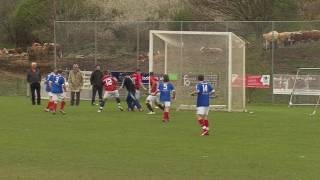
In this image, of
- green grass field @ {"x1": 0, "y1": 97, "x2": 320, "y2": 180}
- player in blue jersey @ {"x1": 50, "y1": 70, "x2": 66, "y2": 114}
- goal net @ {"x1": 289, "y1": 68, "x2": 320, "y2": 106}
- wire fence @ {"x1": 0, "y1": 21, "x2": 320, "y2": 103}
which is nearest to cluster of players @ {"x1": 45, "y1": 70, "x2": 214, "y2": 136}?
player in blue jersey @ {"x1": 50, "y1": 70, "x2": 66, "y2": 114}

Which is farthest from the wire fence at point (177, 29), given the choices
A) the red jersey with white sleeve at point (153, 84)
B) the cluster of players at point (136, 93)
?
the red jersey with white sleeve at point (153, 84)

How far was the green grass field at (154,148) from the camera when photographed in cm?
1332

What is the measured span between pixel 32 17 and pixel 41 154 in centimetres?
4691

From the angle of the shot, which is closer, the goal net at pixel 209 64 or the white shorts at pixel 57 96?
the white shorts at pixel 57 96

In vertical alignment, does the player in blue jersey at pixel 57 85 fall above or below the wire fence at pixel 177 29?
below

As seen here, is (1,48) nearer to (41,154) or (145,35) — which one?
(145,35)

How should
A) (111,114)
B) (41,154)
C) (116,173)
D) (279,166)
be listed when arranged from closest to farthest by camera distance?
(116,173) < (279,166) < (41,154) < (111,114)

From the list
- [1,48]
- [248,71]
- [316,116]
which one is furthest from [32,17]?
[316,116]

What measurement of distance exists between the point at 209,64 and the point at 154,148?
51.1 ft

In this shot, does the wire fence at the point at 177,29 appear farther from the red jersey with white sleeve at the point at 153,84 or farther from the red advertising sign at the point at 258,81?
the red jersey with white sleeve at the point at 153,84

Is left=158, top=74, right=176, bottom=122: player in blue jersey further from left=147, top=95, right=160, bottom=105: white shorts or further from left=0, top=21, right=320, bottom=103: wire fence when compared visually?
left=0, top=21, right=320, bottom=103: wire fence

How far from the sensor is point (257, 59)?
40062mm

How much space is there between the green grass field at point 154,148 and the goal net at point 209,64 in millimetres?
4216

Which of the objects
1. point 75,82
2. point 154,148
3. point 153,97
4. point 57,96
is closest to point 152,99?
point 153,97
